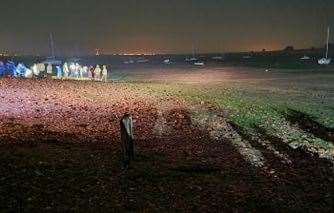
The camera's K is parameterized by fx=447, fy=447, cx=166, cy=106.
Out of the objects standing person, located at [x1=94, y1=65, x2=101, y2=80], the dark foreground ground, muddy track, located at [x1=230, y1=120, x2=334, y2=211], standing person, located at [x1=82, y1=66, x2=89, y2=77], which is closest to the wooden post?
the dark foreground ground

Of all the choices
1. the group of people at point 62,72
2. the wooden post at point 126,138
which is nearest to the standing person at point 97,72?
the group of people at point 62,72

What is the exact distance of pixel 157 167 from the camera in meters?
12.0

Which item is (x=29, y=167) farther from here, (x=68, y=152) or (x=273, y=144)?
(x=273, y=144)

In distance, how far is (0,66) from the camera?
48.8 meters

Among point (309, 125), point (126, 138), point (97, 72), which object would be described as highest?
point (97, 72)

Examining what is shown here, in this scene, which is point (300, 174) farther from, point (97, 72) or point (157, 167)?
point (97, 72)

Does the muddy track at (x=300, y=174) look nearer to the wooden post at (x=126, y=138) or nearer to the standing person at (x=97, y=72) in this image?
the wooden post at (x=126, y=138)

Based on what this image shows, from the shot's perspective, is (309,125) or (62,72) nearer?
(309,125)

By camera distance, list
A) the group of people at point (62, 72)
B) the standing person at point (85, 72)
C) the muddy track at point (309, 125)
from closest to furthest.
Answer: the muddy track at point (309, 125)
the group of people at point (62, 72)
the standing person at point (85, 72)

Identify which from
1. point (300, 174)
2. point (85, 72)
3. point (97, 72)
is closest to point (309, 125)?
point (300, 174)

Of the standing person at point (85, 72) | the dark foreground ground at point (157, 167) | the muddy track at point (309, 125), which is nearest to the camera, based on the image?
the dark foreground ground at point (157, 167)

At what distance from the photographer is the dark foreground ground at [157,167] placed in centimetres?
923

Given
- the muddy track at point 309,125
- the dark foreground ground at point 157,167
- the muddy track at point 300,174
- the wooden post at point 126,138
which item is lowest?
the muddy track at point 309,125

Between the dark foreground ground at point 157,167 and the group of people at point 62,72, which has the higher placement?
the group of people at point 62,72
